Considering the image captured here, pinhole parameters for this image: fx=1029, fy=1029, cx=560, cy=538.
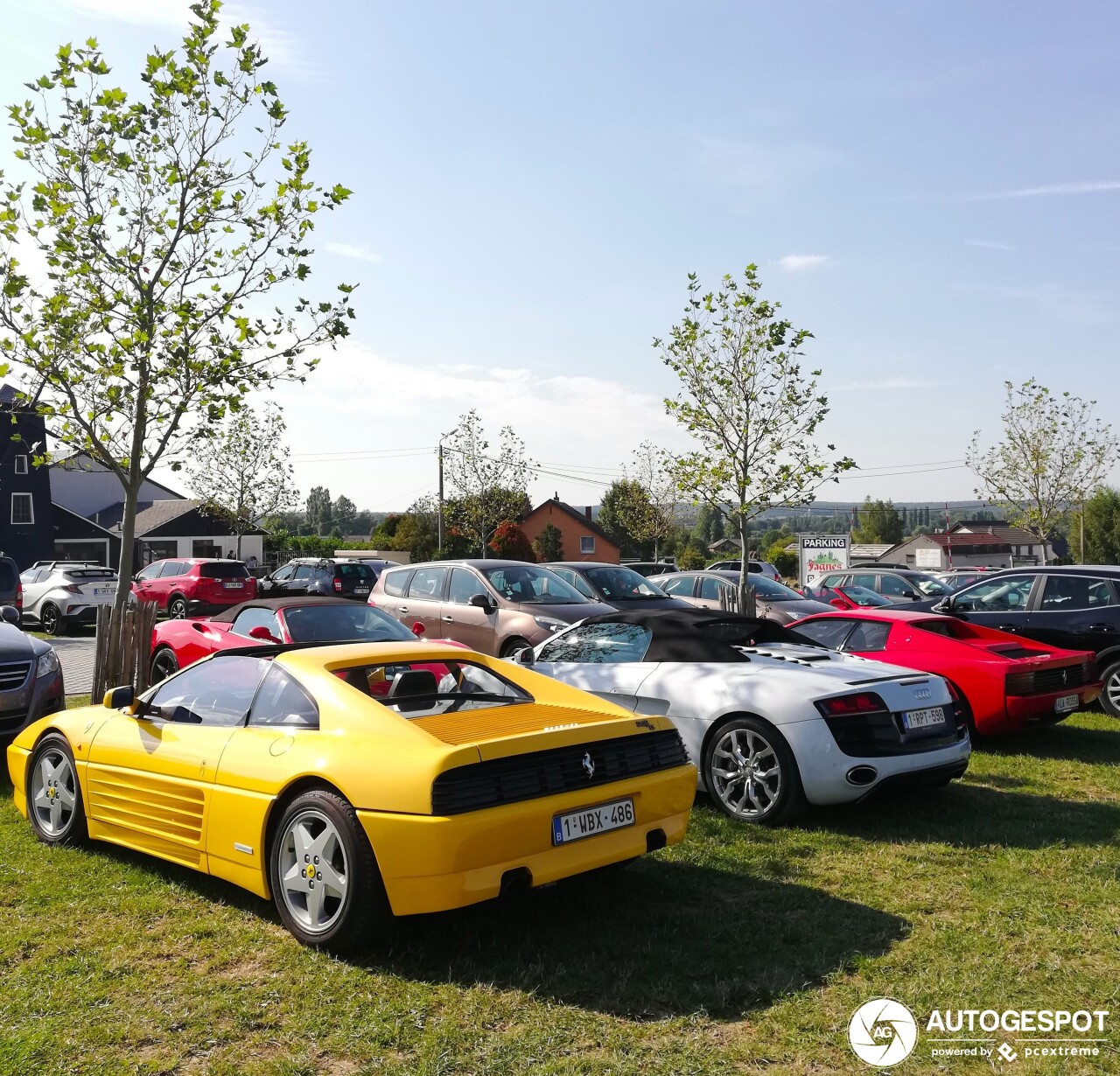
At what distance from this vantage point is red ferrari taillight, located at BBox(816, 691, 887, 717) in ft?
20.6

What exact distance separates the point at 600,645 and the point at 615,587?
7065 millimetres

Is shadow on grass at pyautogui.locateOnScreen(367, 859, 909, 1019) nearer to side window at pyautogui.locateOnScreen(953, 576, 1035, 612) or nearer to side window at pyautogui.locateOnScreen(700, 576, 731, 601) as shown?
side window at pyautogui.locateOnScreen(953, 576, 1035, 612)

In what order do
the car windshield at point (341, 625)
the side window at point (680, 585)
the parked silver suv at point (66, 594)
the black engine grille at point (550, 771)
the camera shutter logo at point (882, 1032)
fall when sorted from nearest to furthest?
1. the camera shutter logo at point (882, 1032)
2. the black engine grille at point (550, 771)
3. the car windshield at point (341, 625)
4. the side window at point (680, 585)
5. the parked silver suv at point (66, 594)

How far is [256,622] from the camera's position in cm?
1041

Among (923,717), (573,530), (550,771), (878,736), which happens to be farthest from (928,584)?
(573,530)

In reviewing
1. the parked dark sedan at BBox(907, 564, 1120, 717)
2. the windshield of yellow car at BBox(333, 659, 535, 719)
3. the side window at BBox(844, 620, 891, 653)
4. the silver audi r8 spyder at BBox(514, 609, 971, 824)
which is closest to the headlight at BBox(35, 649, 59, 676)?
the windshield of yellow car at BBox(333, 659, 535, 719)

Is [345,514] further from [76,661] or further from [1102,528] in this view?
[76,661]

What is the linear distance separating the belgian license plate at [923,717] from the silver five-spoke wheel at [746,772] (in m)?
0.87

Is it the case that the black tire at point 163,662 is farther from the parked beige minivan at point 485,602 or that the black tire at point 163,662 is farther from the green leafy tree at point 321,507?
the green leafy tree at point 321,507

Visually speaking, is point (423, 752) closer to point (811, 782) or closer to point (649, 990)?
point (649, 990)

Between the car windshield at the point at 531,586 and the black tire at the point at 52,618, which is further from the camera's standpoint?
the black tire at the point at 52,618

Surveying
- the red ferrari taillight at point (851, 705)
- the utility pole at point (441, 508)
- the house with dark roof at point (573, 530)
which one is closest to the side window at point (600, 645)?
the red ferrari taillight at point (851, 705)

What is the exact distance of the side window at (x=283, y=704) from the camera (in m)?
4.82

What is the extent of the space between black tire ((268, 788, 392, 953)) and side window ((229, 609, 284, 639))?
5.62 m
